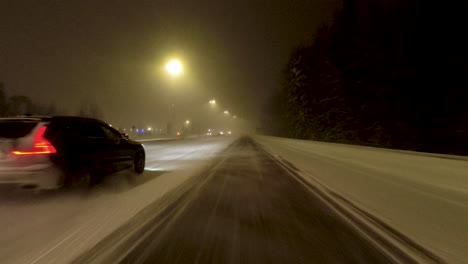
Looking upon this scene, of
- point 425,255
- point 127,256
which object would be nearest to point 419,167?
point 425,255

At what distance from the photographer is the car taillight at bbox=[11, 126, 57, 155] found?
8625 mm

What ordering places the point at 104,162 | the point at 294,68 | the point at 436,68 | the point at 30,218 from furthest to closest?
the point at 294,68, the point at 436,68, the point at 104,162, the point at 30,218

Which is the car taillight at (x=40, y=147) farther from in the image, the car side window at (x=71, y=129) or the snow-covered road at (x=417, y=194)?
the snow-covered road at (x=417, y=194)

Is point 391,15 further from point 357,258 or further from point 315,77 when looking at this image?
point 357,258

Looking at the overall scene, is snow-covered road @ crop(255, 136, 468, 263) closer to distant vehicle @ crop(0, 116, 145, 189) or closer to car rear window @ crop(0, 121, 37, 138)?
distant vehicle @ crop(0, 116, 145, 189)

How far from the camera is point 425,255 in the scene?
5344 millimetres

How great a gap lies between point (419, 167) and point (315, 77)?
61978 mm

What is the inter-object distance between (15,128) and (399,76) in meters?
33.3

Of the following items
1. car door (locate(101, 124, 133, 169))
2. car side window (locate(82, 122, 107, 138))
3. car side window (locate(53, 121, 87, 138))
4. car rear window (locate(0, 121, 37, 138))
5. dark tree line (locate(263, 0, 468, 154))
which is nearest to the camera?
car rear window (locate(0, 121, 37, 138))

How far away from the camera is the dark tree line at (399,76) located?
1224 inches

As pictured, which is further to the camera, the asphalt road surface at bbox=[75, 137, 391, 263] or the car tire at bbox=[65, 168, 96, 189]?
the car tire at bbox=[65, 168, 96, 189]

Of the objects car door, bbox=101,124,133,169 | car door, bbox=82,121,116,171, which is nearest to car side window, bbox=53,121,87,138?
car door, bbox=82,121,116,171

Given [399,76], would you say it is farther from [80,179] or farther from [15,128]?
[15,128]

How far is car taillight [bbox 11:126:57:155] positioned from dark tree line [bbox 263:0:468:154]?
29.0 meters
